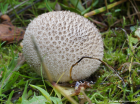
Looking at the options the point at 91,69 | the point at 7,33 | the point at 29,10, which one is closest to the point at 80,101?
the point at 91,69

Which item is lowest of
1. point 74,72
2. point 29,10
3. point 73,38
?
point 74,72

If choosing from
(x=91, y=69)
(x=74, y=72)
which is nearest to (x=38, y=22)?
(x=74, y=72)

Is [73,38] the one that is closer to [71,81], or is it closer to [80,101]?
[71,81]

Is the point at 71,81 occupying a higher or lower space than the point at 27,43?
lower

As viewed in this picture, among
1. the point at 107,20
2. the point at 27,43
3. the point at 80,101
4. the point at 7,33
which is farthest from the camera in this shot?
the point at 107,20

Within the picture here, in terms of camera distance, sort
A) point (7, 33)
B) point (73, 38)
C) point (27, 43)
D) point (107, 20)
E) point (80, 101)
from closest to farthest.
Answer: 1. point (80, 101)
2. point (73, 38)
3. point (27, 43)
4. point (7, 33)
5. point (107, 20)

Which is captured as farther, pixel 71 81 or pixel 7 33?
pixel 7 33
